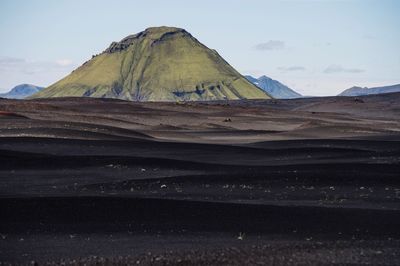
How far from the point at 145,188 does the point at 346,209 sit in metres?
5.17

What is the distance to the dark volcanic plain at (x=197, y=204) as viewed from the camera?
9.63 meters

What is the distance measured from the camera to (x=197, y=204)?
13391 mm

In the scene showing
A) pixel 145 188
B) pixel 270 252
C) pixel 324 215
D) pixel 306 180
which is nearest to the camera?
pixel 270 252

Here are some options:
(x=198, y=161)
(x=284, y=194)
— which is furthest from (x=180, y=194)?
(x=198, y=161)

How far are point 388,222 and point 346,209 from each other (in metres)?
1.27

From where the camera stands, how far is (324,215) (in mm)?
12352

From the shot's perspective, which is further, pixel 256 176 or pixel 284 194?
pixel 256 176

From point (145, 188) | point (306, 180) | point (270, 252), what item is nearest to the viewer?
point (270, 252)

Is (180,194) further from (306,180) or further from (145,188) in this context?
(306,180)

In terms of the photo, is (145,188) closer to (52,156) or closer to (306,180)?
(306,180)

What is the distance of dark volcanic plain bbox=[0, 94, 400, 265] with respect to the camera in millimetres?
Result: 9633

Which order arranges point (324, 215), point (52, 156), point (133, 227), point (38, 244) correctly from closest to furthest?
point (38, 244)
point (133, 227)
point (324, 215)
point (52, 156)

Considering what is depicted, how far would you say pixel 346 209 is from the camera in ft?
42.5

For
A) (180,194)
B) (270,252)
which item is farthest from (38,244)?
(180,194)
